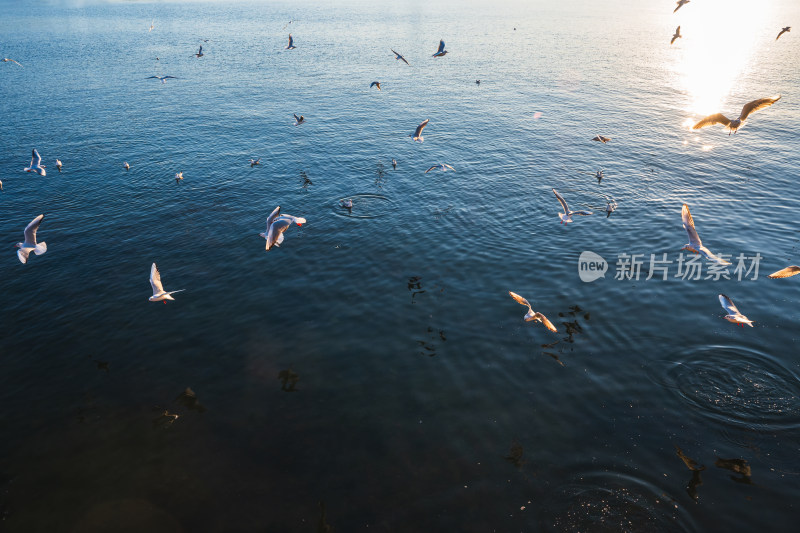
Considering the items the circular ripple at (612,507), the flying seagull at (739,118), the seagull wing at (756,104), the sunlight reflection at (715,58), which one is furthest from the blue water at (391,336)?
the sunlight reflection at (715,58)

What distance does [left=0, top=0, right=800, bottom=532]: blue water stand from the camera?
49.7 feet

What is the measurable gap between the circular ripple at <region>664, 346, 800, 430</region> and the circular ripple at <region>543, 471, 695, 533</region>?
5000mm

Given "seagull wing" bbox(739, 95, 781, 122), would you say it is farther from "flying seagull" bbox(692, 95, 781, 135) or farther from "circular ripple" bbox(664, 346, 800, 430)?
"circular ripple" bbox(664, 346, 800, 430)

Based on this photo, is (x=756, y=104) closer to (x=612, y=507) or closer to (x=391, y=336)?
(x=612, y=507)

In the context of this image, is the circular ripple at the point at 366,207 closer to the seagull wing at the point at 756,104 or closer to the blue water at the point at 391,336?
the blue water at the point at 391,336

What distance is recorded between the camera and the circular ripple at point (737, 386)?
1703cm

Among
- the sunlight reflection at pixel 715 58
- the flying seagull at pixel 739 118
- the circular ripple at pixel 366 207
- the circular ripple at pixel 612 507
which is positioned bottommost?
the circular ripple at pixel 612 507

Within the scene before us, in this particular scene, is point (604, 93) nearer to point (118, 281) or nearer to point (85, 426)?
point (118, 281)

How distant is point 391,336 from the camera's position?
22.4m

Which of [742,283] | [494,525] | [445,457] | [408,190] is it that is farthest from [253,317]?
[742,283]

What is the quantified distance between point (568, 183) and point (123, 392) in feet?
122

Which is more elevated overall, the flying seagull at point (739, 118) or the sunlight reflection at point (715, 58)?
the sunlight reflection at point (715, 58)

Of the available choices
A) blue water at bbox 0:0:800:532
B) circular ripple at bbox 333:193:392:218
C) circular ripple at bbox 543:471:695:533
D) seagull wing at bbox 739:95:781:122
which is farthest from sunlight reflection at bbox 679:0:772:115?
circular ripple at bbox 543:471:695:533

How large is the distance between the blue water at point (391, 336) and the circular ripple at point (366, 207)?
11.2 inches
